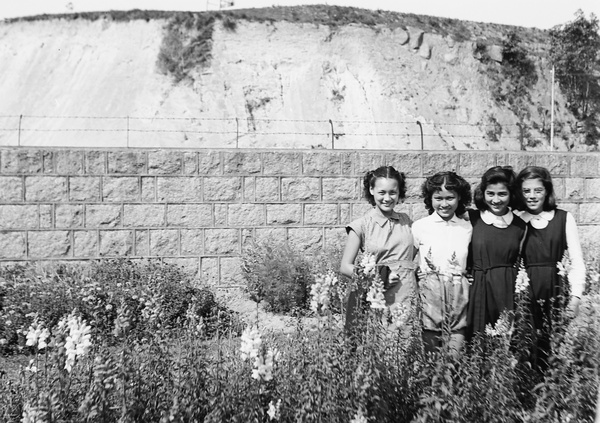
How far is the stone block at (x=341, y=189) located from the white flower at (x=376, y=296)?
5.57 m

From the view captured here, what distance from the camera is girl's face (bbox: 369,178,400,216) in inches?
171

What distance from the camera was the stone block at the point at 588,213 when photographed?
9406mm

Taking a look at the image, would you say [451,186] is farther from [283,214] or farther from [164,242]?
[164,242]

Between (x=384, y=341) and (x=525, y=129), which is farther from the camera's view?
(x=525, y=129)

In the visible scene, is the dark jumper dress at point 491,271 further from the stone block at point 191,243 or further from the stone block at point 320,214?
the stone block at point 191,243

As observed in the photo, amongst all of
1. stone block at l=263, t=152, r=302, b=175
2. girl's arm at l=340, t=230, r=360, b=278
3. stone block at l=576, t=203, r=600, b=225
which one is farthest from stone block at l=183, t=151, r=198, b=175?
stone block at l=576, t=203, r=600, b=225

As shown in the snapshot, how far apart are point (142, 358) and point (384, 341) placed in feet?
4.14

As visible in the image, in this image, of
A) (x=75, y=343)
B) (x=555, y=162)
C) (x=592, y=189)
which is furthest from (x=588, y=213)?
(x=75, y=343)

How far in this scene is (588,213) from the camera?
30.9 ft

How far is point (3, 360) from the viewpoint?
5980 mm

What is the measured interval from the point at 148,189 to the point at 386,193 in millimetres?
4677

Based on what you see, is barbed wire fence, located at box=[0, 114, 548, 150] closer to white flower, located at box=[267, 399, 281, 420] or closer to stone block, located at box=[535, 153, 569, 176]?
stone block, located at box=[535, 153, 569, 176]

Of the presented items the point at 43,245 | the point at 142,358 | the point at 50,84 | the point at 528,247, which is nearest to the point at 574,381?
the point at 528,247

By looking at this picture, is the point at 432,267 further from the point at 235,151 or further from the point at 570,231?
the point at 235,151
